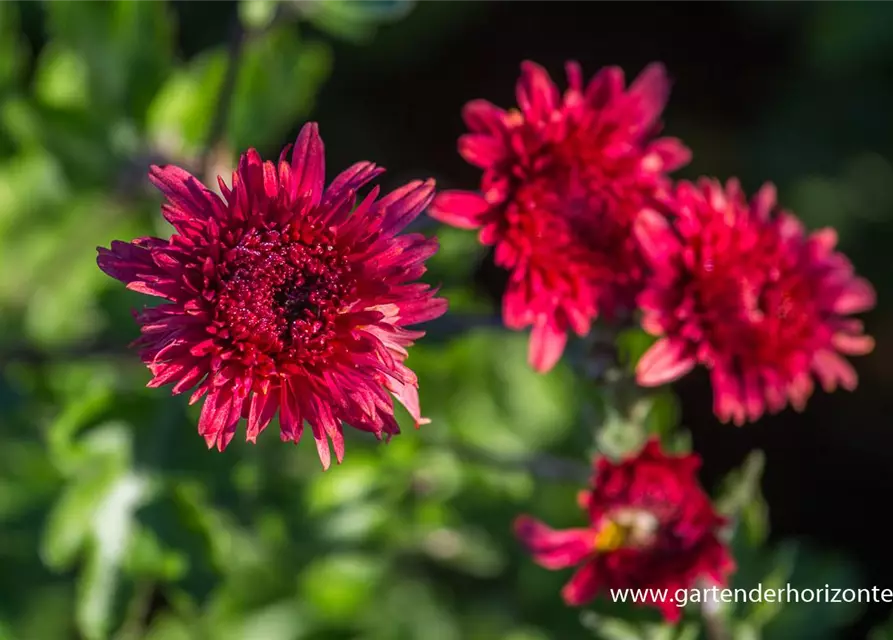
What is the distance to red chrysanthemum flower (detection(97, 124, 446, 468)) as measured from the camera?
4.20 feet

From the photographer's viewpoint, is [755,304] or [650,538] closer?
[755,304]

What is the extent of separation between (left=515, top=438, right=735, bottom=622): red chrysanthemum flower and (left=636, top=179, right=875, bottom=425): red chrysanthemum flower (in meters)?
0.15

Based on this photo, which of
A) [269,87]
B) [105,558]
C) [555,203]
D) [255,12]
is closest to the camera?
[555,203]

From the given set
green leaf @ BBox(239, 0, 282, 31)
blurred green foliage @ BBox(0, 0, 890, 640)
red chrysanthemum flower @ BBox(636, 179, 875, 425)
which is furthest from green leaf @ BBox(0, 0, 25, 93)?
red chrysanthemum flower @ BBox(636, 179, 875, 425)

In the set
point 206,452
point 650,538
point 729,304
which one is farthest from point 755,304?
point 206,452

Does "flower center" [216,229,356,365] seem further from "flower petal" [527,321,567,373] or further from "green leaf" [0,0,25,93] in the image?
"green leaf" [0,0,25,93]

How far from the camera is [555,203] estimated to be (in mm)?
1546

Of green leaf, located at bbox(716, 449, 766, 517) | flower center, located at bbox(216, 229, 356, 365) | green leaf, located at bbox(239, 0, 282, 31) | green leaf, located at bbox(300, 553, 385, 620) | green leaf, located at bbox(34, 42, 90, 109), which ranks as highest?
green leaf, located at bbox(239, 0, 282, 31)

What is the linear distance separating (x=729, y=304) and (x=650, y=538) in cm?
50

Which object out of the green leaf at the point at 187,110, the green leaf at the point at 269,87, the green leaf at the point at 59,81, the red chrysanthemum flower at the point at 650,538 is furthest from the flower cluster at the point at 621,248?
the green leaf at the point at 59,81

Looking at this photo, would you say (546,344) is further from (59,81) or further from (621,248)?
(59,81)

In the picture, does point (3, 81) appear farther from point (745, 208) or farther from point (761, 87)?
point (761, 87)

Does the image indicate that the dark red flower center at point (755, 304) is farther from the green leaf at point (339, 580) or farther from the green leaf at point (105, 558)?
the green leaf at point (105, 558)

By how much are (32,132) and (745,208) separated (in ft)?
5.50
